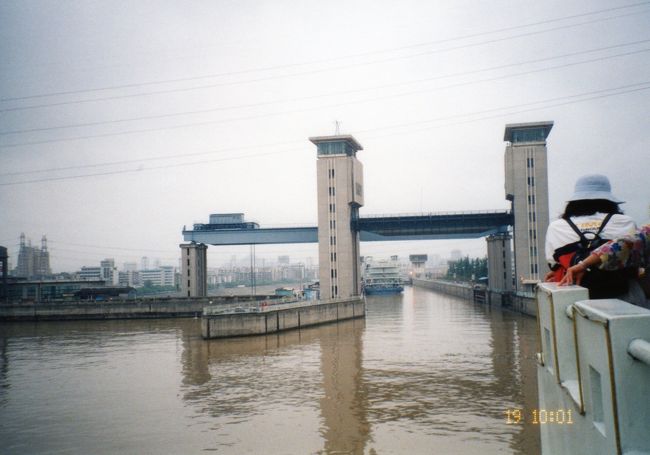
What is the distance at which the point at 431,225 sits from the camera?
67938mm

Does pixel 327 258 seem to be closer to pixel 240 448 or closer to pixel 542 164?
pixel 542 164

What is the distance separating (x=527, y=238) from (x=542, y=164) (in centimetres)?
899

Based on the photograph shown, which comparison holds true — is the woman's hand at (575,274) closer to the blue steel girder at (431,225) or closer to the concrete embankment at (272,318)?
the concrete embankment at (272,318)

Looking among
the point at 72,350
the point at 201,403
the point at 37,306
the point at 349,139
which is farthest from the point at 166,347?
the point at 37,306

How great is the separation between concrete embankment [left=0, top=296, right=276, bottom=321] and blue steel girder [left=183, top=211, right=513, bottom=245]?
942cm

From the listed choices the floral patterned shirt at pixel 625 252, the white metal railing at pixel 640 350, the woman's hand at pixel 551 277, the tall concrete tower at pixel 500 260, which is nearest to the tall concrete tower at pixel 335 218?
the tall concrete tower at pixel 500 260

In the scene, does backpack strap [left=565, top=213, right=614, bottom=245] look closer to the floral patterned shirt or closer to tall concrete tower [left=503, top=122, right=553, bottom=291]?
the floral patterned shirt

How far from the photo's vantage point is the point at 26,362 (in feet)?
120

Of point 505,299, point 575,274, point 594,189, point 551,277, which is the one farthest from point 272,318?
point 575,274

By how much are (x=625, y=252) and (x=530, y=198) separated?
200 feet

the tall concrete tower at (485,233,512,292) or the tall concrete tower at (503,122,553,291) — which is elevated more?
the tall concrete tower at (503,122,553,291)

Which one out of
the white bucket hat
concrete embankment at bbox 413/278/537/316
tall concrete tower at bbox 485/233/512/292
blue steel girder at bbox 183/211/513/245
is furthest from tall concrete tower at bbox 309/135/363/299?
the white bucket hat

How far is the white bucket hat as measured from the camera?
14.9 ft

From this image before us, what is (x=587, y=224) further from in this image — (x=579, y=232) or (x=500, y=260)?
(x=500, y=260)
